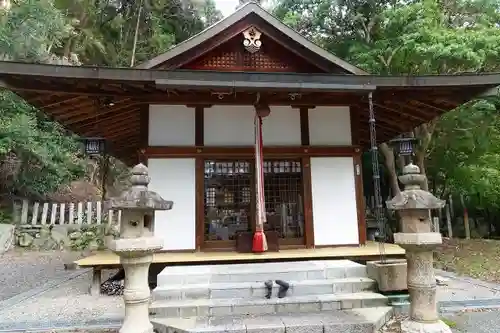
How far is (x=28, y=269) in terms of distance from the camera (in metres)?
10.5

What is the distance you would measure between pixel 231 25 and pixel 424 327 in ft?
21.3

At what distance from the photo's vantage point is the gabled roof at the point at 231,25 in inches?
306

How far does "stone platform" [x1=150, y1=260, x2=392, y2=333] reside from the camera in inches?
Answer: 177

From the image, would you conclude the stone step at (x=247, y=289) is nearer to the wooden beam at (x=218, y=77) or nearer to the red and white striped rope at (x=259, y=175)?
the red and white striped rope at (x=259, y=175)

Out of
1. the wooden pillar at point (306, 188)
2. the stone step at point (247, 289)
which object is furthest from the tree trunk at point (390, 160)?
the stone step at point (247, 289)

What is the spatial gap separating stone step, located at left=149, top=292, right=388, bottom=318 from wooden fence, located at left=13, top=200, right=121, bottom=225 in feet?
33.7

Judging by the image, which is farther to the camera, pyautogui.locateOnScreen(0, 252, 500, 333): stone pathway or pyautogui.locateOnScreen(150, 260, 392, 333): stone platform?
pyautogui.locateOnScreen(0, 252, 500, 333): stone pathway

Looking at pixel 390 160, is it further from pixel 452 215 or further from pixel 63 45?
pixel 63 45

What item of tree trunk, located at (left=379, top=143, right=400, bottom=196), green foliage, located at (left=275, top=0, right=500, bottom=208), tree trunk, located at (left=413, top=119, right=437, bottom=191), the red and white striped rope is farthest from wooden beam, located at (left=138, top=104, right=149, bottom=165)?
tree trunk, located at (left=379, top=143, right=400, bottom=196)

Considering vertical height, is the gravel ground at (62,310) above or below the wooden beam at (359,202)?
below

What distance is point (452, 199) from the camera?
17.3m

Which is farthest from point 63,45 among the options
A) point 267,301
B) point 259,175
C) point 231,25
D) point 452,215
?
point 452,215

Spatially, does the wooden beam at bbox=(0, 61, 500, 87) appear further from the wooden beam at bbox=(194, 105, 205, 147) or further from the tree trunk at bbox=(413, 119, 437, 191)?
the tree trunk at bbox=(413, 119, 437, 191)

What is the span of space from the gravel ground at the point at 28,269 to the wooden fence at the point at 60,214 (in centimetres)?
128
